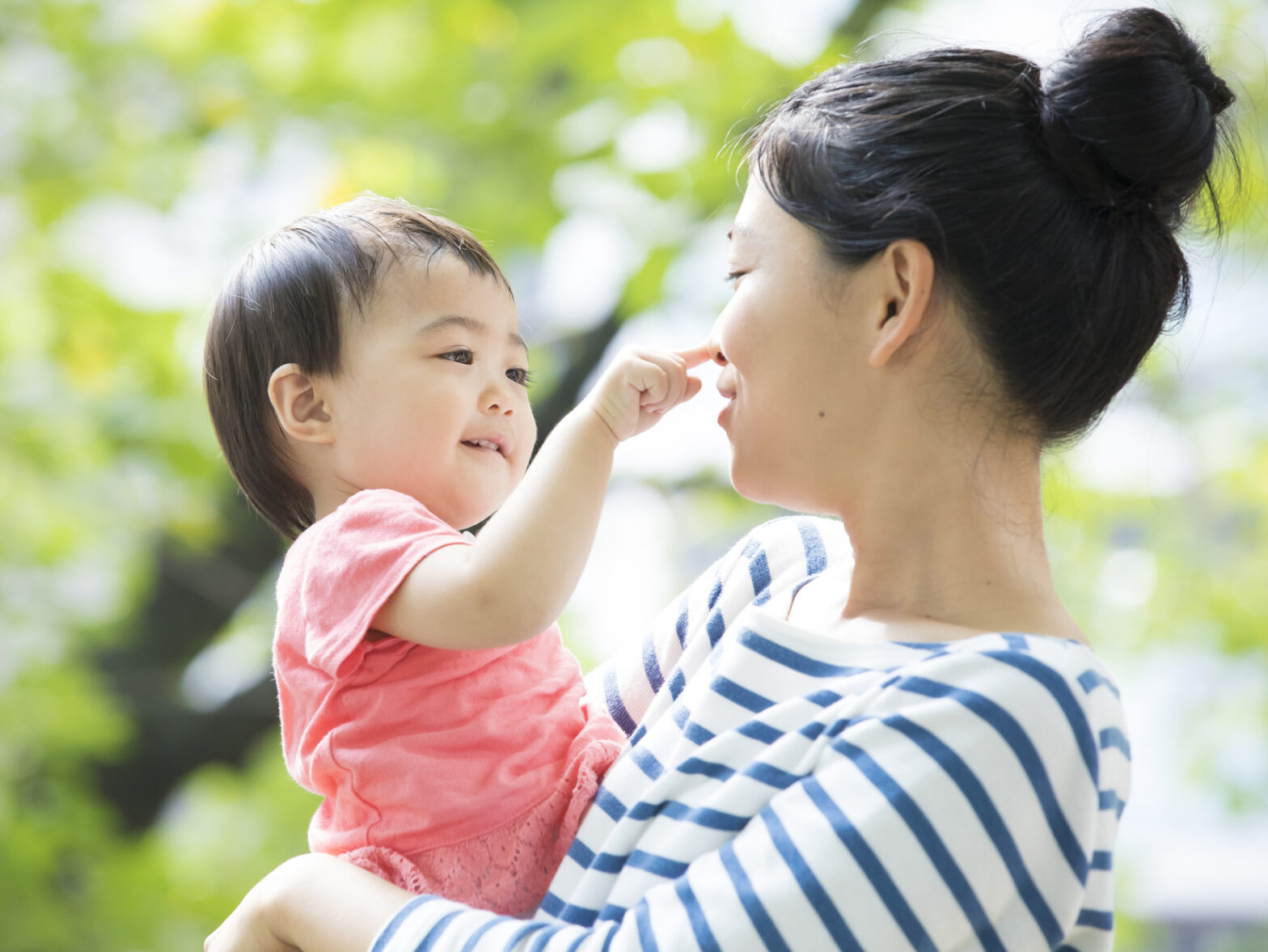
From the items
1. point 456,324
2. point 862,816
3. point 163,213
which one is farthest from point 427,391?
point 163,213

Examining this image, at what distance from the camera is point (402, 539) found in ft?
3.22

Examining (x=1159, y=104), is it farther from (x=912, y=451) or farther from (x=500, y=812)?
(x=500, y=812)

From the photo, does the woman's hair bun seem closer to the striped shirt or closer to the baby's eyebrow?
the striped shirt

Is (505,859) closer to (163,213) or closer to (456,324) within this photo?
(456,324)

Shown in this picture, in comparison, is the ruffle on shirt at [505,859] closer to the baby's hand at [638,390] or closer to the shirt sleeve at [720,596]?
the shirt sleeve at [720,596]

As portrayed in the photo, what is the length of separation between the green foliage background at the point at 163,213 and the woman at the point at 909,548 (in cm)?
146

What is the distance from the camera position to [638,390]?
3.41 feet

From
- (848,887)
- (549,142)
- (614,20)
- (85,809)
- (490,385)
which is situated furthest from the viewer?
(85,809)

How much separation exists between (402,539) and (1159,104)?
681 millimetres

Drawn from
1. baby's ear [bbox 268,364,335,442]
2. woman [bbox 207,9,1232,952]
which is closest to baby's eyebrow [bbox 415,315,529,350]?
baby's ear [bbox 268,364,335,442]

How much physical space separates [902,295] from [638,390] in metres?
0.23

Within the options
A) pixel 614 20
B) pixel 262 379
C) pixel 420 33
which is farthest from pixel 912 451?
pixel 420 33

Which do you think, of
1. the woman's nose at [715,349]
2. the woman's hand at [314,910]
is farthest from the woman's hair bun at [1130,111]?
the woman's hand at [314,910]

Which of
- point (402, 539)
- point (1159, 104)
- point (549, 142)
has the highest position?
point (1159, 104)
